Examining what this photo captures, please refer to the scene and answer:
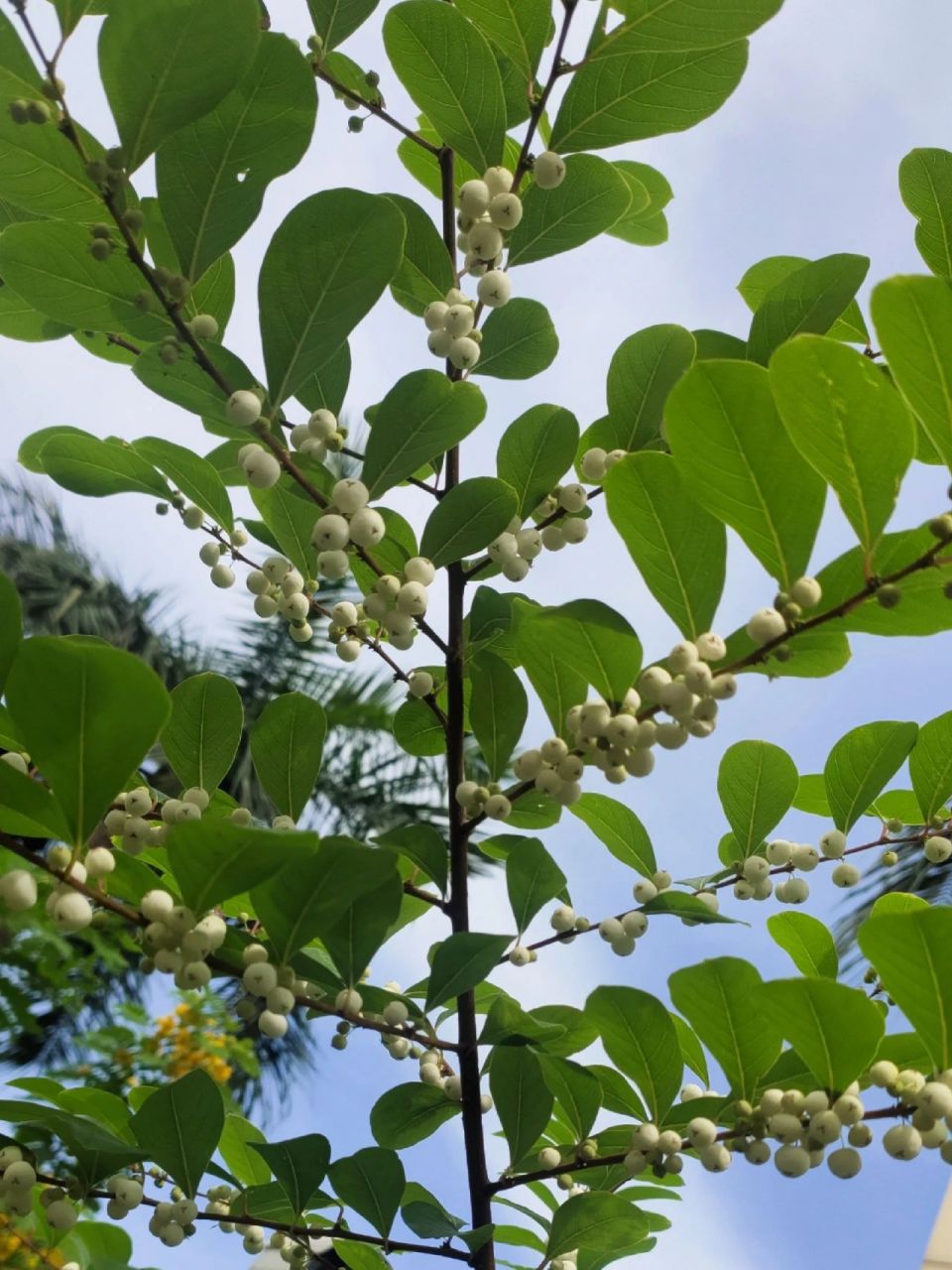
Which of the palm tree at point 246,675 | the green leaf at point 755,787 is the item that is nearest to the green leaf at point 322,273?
the green leaf at point 755,787

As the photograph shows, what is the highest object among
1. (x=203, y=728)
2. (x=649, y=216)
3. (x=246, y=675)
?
(x=246, y=675)

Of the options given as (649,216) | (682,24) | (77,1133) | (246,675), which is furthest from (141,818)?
(246,675)

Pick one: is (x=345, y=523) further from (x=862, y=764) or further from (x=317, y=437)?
(x=862, y=764)

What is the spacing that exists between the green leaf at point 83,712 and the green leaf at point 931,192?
0.61 meters

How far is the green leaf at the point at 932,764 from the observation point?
0.90 metres

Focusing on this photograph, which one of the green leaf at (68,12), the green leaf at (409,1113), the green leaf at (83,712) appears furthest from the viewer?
the green leaf at (409,1113)

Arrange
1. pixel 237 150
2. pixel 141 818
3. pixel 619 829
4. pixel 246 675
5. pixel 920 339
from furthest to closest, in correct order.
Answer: pixel 246 675, pixel 619 829, pixel 141 818, pixel 237 150, pixel 920 339

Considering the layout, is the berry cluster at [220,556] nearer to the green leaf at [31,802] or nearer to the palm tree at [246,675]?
the green leaf at [31,802]

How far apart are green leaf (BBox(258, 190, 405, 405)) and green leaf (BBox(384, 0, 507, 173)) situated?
160 millimetres

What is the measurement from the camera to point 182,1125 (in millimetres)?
719

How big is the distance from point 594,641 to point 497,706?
0.22m

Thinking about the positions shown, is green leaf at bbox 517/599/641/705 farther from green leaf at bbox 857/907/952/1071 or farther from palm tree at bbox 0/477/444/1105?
palm tree at bbox 0/477/444/1105

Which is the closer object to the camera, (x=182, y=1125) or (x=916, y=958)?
(x=916, y=958)

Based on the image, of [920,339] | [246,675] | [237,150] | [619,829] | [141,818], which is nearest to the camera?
[920,339]
